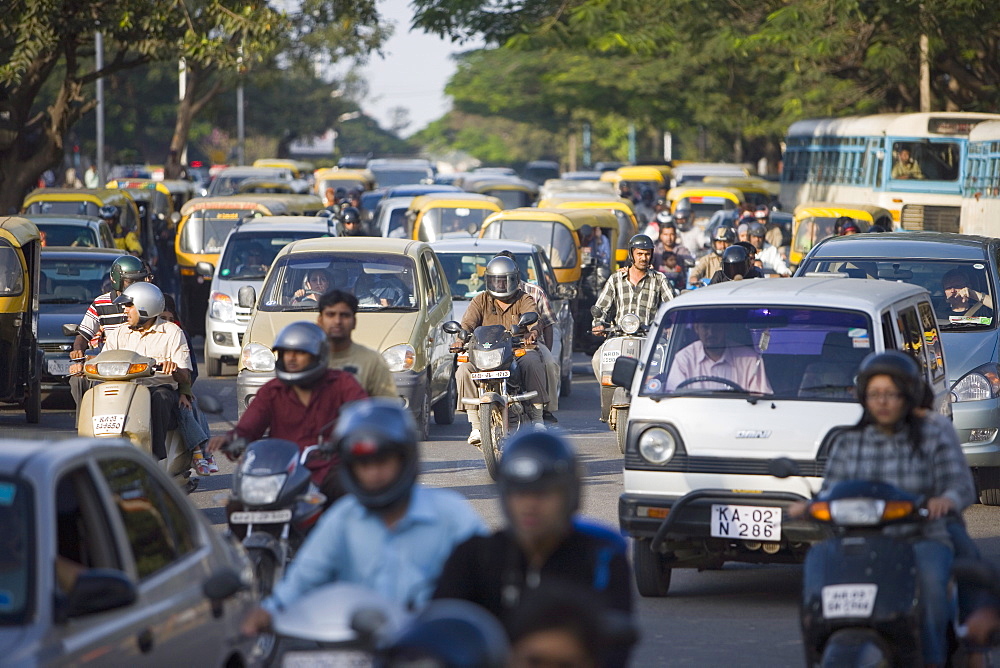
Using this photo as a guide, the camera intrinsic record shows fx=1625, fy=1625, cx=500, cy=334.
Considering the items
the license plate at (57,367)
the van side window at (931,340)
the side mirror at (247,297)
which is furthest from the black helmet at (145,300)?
the license plate at (57,367)

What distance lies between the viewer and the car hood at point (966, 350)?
11.5 meters

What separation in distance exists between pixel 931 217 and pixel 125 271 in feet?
69.9

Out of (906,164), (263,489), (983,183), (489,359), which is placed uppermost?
(906,164)

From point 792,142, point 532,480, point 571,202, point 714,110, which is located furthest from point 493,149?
point 532,480

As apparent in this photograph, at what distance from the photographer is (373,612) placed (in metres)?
3.65

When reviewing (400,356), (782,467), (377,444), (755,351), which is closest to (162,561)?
(377,444)

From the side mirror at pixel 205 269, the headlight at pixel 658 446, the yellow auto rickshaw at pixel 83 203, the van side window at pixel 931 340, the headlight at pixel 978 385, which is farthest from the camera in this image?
Result: the yellow auto rickshaw at pixel 83 203

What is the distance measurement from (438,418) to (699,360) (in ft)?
23.9

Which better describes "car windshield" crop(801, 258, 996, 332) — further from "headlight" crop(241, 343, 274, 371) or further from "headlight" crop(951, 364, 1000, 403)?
"headlight" crop(241, 343, 274, 371)

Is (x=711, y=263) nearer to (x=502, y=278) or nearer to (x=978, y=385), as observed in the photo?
(x=502, y=278)

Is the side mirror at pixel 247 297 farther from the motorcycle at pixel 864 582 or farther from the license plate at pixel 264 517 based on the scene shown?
the motorcycle at pixel 864 582

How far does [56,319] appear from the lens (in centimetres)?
1623

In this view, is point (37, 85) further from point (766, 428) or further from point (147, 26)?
point (766, 428)

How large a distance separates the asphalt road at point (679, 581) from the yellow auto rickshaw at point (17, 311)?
0.53 m
